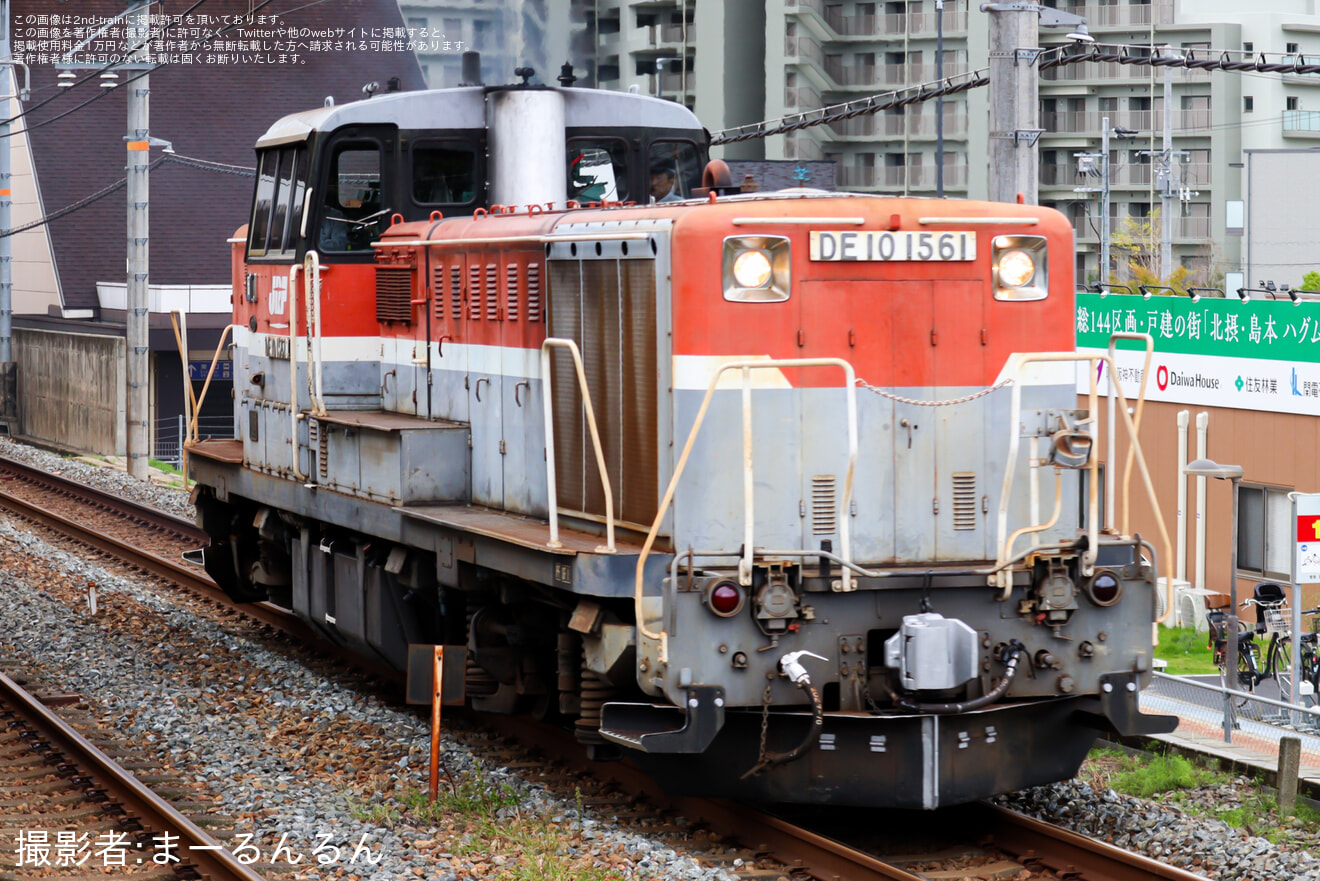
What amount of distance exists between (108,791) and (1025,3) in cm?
797

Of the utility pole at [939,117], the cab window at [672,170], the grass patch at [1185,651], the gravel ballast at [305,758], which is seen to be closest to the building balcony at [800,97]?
the utility pole at [939,117]

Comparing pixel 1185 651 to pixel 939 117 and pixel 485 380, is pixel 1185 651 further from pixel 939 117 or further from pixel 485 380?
pixel 939 117

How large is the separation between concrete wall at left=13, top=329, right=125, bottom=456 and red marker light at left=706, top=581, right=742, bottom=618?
78.3 ft

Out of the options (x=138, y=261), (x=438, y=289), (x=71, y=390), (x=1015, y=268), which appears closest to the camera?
(x=1015, y=268)

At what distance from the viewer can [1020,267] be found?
7941 millimetres

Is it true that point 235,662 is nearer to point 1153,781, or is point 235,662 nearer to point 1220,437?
point 1153,781

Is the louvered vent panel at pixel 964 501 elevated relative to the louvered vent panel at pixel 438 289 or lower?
lower

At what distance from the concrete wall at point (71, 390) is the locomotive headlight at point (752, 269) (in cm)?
2357

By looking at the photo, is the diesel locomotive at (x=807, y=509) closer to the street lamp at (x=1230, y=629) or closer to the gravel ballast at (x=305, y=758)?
the gravel ballast at (x=305, y=758)

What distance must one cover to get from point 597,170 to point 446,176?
0.97 m

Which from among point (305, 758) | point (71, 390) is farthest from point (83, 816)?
point (71, 390)

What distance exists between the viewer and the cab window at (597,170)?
1053cm

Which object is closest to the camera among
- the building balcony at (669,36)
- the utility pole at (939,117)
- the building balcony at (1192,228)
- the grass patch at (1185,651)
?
the grass patch at (1185,651)

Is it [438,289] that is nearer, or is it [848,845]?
[848,845]
